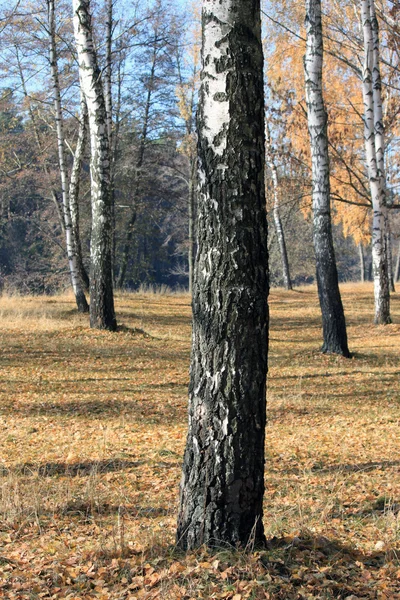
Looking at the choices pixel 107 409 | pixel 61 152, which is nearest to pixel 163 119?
pixel 61 152

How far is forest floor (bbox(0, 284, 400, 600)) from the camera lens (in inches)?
124

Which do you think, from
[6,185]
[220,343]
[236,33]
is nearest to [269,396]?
[220,343]

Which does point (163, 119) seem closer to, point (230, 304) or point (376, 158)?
point (376, 158)

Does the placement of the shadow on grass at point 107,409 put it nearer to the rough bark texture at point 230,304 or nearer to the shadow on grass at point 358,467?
the shadow on grass at point 358,467

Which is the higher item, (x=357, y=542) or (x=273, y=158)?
(x=273, y=158)

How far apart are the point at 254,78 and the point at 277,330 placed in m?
11.5

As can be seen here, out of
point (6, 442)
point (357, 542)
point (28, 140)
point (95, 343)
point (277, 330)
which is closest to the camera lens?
point (357, 542)

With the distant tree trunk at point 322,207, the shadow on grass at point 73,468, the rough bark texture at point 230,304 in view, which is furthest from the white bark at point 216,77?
the distant tree trunk at point 322,207

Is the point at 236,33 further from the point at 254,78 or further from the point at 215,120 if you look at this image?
the point at 215,120

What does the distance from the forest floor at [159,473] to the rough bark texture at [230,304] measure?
0.27 metres

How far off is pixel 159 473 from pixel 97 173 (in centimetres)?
756

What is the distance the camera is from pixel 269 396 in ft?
27.5

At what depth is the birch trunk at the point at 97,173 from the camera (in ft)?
37.3

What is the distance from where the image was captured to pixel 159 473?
17.6 feet
